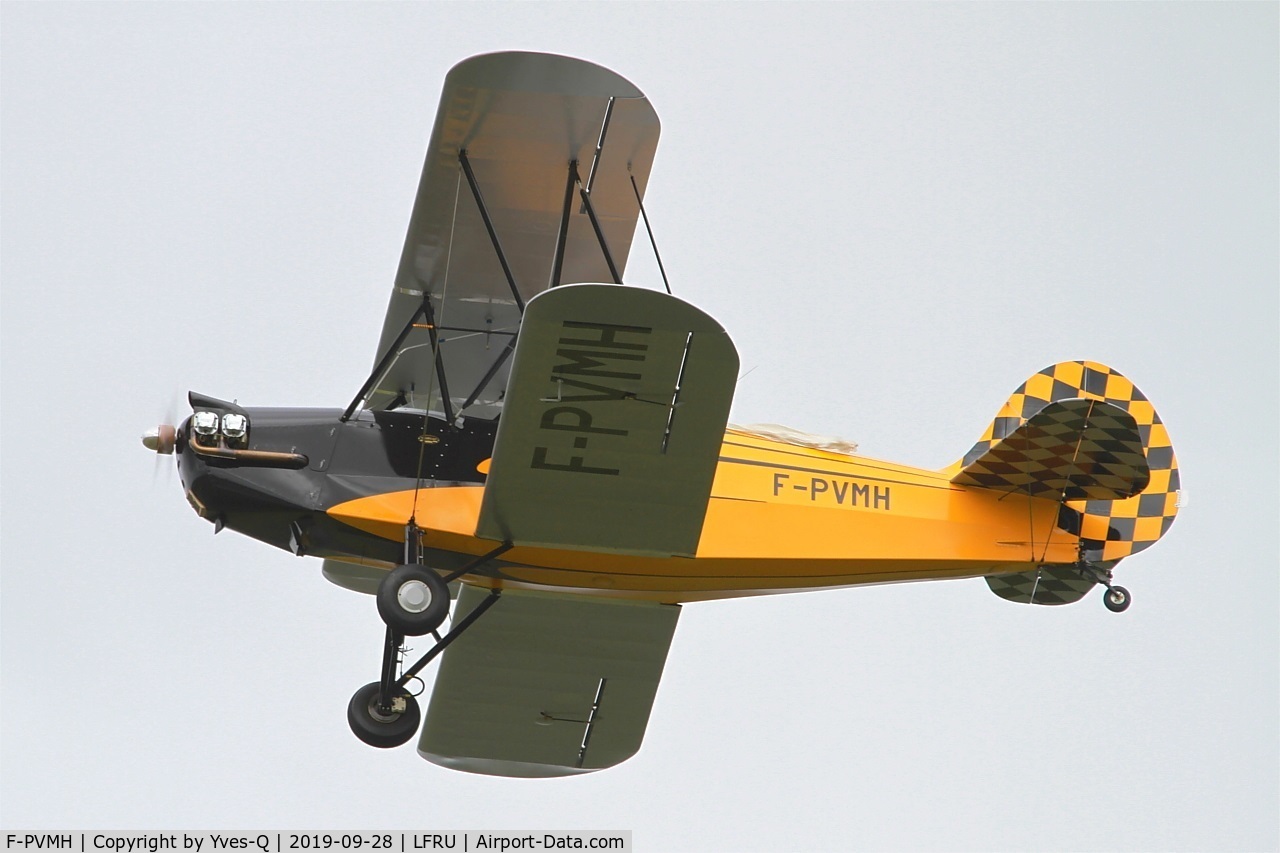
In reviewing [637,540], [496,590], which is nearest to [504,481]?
[637,540]

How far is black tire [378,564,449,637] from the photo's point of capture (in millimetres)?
8852

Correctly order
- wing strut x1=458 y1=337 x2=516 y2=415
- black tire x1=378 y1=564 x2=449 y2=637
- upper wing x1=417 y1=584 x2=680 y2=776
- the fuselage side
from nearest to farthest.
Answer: black tire x1=378 y1=564 x2=449 y2=637, the fuselage side, wing strut x1=458 y1=337 x2=516 y2=415, upper wing x1=417 y1=584 x2=680 y2=776

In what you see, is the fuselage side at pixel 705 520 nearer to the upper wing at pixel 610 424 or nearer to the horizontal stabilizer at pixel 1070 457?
the horizontal stabilizer at pixel 1070 457

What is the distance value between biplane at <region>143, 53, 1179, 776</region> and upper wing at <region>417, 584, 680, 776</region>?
2cm

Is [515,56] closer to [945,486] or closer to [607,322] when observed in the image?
[607,322]

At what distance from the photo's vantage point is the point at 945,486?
10398 millimetres

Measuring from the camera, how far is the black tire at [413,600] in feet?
29.0

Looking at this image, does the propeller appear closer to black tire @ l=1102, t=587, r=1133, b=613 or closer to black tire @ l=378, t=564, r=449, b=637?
black tire @ l=378, t=564, r=449, b=637

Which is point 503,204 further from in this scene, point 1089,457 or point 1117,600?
point 1117,600

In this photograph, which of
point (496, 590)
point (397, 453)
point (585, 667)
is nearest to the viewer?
point (397, 453)

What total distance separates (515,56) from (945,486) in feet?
12.8

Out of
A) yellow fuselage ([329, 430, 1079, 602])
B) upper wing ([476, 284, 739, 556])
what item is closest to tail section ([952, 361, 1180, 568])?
yellow fuselage ([329, 430, 1079, 602])

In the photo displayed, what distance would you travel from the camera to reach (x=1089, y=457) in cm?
996

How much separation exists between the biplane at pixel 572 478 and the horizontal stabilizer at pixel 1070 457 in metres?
0.02
